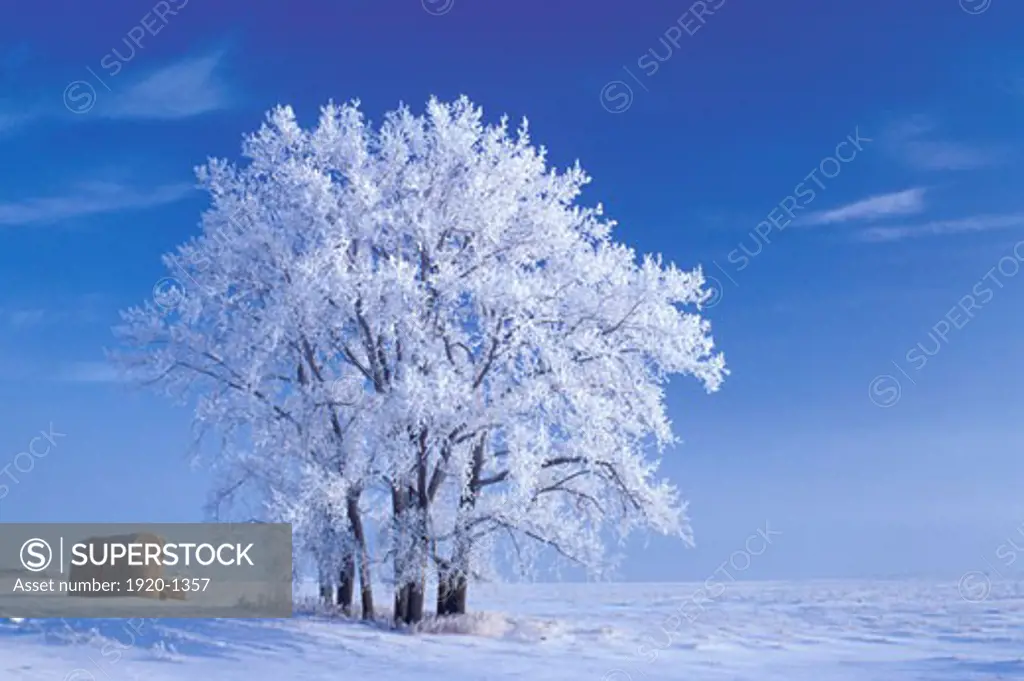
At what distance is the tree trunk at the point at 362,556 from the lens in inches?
966

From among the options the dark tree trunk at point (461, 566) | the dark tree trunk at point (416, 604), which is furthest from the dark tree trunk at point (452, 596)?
the dark tree trunk at point (416, 604)

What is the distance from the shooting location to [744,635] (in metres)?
23.7

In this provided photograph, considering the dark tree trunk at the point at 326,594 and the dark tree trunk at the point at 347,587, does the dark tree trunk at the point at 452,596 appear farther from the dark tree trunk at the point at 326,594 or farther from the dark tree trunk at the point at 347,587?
the dark tree trunk at the point at 326,594

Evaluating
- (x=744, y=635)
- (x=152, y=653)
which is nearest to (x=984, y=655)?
(x=744, y=635)

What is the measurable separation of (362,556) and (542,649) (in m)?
5.73

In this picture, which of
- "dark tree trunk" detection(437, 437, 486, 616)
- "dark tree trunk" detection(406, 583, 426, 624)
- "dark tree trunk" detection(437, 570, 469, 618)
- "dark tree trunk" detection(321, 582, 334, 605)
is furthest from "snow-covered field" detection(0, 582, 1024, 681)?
"dark tree trunk" detection(321, 582, 334, 605)

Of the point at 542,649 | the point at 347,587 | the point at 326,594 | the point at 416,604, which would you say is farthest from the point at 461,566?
the point at 326,594

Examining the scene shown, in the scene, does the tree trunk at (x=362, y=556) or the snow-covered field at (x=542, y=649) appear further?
the tree trunk at (x=362, y=556)

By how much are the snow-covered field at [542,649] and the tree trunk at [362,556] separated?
1270mm

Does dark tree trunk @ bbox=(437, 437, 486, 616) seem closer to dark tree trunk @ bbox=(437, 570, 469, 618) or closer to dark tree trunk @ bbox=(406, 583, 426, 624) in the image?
dark tree trunk @ bbox=(437, 570, 469, 618)

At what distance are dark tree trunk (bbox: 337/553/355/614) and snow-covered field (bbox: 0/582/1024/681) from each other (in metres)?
1.99

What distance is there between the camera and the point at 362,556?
24594mm

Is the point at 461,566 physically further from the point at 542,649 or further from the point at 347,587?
the point at 347,587

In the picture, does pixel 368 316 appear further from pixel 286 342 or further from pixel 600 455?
pixel 600 455
